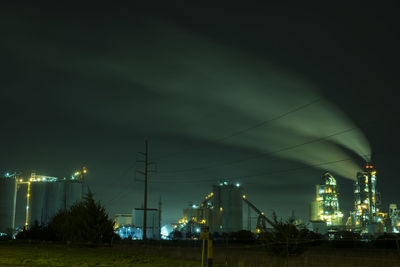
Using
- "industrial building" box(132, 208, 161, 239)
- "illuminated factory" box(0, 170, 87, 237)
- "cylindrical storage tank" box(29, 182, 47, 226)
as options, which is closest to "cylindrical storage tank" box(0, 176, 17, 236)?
"illuminated factory" box(0, 170, 87, 237)

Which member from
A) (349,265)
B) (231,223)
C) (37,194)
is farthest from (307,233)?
(37,194)

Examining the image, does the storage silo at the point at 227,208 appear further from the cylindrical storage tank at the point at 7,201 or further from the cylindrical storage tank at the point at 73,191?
the cylindrical storage tank at the point at 7,201

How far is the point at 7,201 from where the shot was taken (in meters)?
127

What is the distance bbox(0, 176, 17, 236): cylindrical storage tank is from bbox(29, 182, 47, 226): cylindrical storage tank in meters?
11.3

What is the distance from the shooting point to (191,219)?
168375 mm

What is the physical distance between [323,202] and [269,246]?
147954 mm

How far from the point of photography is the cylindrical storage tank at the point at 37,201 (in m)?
139

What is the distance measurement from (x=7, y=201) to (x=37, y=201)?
14.0 meters

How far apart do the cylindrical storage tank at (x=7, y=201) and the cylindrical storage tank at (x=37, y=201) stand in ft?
36.9

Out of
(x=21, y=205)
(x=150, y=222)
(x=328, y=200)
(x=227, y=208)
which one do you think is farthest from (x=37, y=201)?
(x=328, y=200)

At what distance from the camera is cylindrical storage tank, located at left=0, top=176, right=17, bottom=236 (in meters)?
125

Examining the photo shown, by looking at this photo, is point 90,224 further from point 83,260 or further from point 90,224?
point 83,260

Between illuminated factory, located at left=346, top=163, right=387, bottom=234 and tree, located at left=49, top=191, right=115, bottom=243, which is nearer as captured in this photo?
tree, located at left=49, top=191, right=115, bottom=243

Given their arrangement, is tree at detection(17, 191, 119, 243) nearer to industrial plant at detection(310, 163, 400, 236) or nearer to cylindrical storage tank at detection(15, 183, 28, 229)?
cylindrical storage tank at detection(15, 183, 28, 229)
